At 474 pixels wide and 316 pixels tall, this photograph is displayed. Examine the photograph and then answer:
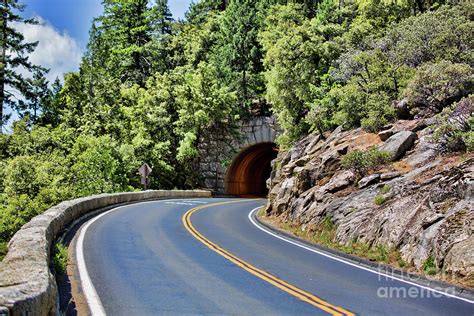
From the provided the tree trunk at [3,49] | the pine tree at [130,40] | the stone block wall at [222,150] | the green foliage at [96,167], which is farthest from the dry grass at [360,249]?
the pine tree at [130,40]

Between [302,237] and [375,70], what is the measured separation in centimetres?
1176

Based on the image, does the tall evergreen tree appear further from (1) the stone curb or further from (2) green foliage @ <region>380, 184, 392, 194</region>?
(1) the stone curb

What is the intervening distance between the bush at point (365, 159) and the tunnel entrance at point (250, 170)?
27.5 m

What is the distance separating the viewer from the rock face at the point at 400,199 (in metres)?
10.9

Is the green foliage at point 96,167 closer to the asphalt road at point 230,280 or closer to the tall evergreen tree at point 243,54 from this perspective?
the tall evergreen tree at point 243,54

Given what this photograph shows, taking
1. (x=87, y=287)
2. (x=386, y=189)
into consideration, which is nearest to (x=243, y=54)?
(x=386, y=189)

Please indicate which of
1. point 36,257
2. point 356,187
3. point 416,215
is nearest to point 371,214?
point 416,215

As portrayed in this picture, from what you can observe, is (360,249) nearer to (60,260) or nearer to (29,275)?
(60,260)

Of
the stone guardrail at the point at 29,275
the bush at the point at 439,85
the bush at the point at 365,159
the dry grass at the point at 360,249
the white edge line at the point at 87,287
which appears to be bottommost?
the dry grass at the point at 360,249

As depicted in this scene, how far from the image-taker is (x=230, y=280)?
9508 mm

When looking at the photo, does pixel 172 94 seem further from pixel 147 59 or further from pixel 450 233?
pixel 450 233

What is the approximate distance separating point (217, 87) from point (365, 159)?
30178 millimetres

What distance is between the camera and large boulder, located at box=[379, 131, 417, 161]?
17.9 metres

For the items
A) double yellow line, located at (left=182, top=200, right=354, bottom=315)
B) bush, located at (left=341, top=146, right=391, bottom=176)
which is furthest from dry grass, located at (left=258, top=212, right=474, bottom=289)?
double yellow line, located at (left=182, top=200, right=354, bottom=315)
